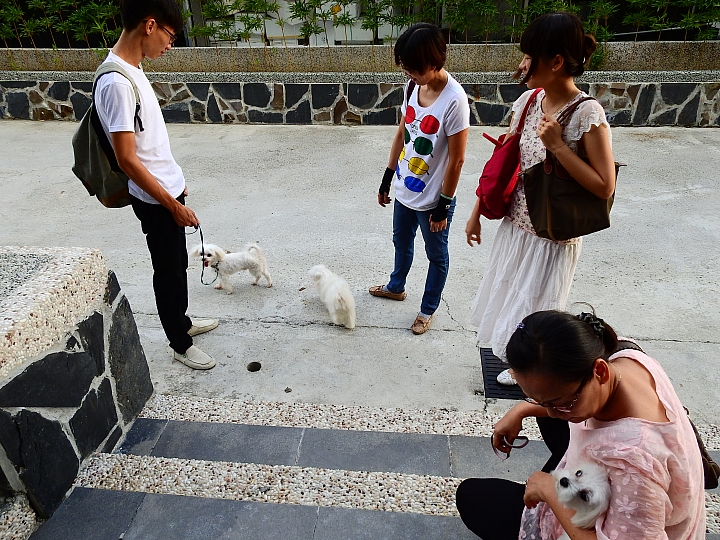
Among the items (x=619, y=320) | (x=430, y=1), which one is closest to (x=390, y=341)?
(x=619, y=320)

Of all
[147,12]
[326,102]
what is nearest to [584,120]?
[147,12]

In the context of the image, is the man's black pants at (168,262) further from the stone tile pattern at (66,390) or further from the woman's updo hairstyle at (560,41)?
the woman's updo hairstyle at (560,41)

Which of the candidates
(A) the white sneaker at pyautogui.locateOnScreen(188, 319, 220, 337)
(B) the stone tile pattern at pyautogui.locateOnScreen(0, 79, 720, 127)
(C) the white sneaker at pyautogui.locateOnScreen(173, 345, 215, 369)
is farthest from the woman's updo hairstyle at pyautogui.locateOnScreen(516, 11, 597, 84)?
(B) the stone tile pattern at pyautogui.locateOnScreen(0, 79, 720, 127)

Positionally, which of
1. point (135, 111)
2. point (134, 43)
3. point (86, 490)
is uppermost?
point (134, 43)

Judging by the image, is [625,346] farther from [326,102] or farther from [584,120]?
[326,102]

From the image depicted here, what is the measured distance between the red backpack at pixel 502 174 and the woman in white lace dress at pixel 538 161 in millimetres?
32

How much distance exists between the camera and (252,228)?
4.84 metres

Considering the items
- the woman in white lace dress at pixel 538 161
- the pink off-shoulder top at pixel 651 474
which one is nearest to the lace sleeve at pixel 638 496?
the pink off-shoulder top at pixel 651 474

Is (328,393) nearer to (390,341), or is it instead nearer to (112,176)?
(390,341)

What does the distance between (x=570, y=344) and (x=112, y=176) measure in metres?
2.17

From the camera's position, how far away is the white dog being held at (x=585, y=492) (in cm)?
125

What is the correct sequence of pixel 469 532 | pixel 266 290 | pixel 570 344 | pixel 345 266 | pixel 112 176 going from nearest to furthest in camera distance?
pixel 570 344
pixel 469 532
pixel 112 176
pixel 266 290
pixel 345 266

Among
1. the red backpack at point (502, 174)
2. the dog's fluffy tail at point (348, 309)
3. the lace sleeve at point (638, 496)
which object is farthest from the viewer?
the dog's fluffy tail at point (348, 309)

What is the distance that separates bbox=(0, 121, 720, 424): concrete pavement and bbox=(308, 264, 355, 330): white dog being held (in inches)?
4.1
